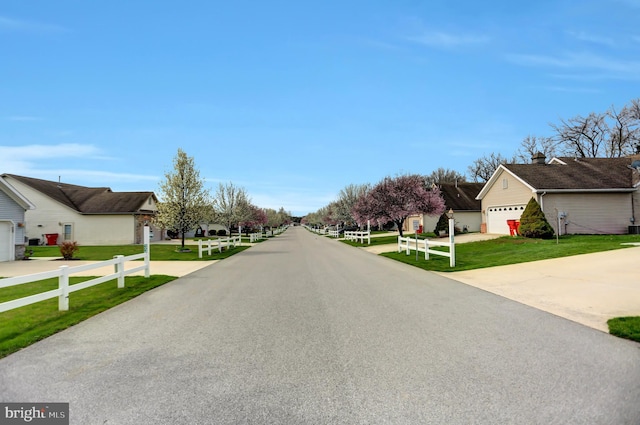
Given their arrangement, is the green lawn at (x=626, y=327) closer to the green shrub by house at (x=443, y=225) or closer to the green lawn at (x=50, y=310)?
the green lawn at (x=50, y=310)

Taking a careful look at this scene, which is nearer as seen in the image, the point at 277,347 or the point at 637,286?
the point at 277,347

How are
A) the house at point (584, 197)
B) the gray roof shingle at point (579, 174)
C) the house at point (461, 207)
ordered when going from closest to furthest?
the house at point (584, 197) → the gray roof shingle at point (579, 174) → the house at point (461, 207)

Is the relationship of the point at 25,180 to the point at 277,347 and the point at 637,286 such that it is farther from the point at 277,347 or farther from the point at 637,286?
the point at 637,286

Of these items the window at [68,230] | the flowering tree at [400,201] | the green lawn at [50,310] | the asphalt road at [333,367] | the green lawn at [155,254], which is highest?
the flowering tree at [400,201]

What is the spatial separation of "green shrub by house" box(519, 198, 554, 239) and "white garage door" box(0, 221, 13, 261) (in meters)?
32.4

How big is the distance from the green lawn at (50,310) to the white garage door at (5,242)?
14.2 m

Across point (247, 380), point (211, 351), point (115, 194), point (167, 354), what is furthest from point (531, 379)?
point (115, 194)

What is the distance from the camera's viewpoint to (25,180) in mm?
38188

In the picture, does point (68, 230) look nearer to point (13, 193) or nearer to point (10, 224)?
point (10, 224)

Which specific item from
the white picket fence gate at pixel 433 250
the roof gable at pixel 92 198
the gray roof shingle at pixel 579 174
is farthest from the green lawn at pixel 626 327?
the roof gable at pixel 92 198

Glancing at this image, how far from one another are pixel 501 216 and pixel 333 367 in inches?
1274

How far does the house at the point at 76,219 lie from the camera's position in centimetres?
3788

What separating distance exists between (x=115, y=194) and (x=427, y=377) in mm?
44243

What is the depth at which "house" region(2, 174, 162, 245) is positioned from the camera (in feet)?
124
